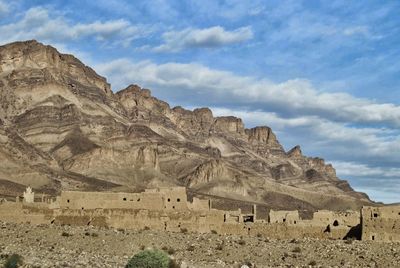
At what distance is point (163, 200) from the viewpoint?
4975 centimetres

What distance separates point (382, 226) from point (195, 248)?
1274 centimetres

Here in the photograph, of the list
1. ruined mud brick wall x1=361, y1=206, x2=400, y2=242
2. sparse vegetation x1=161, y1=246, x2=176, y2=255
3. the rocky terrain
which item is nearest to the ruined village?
ruined mud brick wall x1=361, y1=206, x2=400, y2=242

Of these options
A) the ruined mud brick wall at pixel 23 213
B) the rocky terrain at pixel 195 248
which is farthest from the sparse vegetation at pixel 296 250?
the ruined mud brick wall at pixel 23 213

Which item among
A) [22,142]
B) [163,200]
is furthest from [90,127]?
[163,200]

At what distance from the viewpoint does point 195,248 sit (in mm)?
39344

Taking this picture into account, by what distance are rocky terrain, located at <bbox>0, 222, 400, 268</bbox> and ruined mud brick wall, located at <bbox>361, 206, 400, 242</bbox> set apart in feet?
6.22

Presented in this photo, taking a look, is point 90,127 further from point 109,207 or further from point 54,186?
point 109,207

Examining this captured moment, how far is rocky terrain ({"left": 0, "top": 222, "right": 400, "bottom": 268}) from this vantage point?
36.3m

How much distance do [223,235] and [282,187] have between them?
Answer: 150m

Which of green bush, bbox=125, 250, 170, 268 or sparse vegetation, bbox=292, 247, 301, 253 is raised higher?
sparse vegetation, bbox=292, 247, 301, 253

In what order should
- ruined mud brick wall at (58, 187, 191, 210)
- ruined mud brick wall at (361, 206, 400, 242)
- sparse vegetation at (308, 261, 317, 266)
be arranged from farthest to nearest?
1. ruined mud brick wall at (58, 187, 191, 210)
2. ruined mud brick wall at (361, 206, 400, 242)
3. sparse vegetation at (308, 261, 317, 266)

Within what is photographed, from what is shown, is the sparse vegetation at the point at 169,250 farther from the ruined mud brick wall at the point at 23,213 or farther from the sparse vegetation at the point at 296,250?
the ruined mud brick wall at the point at 23,213

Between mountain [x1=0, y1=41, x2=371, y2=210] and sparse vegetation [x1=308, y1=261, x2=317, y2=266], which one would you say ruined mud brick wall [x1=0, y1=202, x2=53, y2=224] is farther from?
mountain [x1=0, y1=41, x2=371, y2=210]

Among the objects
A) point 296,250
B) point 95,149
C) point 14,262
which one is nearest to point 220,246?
point 296,250
